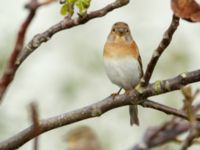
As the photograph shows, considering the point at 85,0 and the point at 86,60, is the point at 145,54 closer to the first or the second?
the point at 86,60

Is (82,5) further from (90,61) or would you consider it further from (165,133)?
(90,61)

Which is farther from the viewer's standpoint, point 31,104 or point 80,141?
point 80,141

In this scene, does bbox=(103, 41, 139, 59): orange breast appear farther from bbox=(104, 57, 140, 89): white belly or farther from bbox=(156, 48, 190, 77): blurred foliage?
bbox=(156, 48, 190, 77): blurred foliage

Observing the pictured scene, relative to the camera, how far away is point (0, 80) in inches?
55.9

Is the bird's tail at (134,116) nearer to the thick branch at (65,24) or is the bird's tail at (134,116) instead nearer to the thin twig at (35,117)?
the thick branch at (65,24)

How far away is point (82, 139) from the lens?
821 centimetres

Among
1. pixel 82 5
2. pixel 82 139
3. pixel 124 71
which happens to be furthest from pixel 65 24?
pixel 82 139

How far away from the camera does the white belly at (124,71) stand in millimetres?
4328

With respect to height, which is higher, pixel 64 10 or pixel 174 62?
pixel 64 10

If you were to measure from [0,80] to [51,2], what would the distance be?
19 cm

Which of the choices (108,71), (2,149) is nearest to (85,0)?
(2,149)

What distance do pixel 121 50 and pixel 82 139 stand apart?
147 inches

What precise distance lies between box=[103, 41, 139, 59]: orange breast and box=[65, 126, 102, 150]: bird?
123 inches

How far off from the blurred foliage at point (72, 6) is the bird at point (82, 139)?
18.0ft
